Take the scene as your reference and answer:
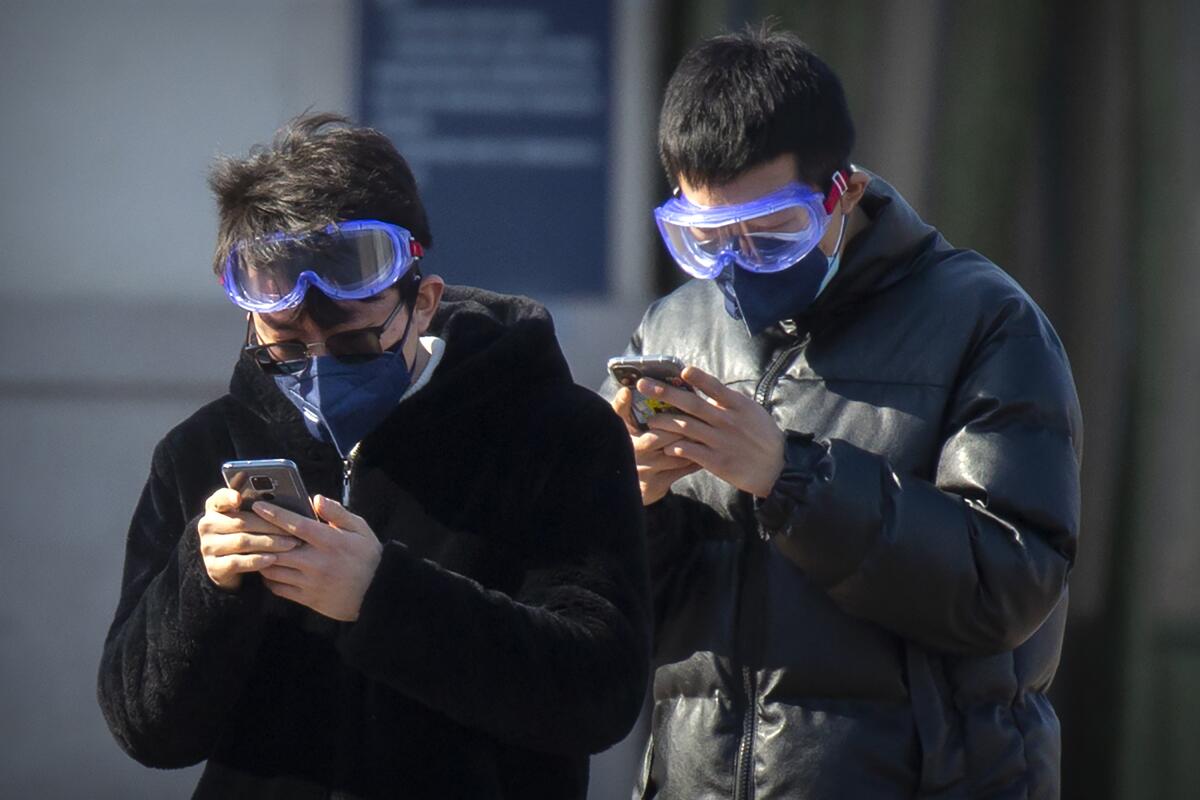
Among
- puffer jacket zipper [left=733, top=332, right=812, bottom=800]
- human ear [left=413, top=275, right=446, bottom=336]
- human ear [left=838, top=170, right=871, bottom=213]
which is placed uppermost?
human ear [left=838, top=170, right=871, bottom=213]

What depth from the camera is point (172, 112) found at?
4.86m

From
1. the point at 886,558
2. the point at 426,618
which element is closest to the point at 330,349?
the point at 426,618

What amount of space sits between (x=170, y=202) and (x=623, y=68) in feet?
4.39

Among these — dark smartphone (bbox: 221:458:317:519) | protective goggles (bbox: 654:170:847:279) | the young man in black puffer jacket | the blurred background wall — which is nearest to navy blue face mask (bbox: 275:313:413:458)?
dark smartphone (bbox: 221:458:317:519)

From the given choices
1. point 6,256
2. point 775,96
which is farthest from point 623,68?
point 775,96

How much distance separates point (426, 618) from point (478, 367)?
0.39 m

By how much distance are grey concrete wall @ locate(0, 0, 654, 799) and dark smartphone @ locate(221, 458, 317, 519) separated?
9.05 feet

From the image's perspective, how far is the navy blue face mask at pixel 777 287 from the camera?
8.50ft

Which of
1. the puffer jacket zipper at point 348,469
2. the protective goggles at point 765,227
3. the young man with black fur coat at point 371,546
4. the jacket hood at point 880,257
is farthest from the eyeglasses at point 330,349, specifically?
the jacket hood at point 880,257

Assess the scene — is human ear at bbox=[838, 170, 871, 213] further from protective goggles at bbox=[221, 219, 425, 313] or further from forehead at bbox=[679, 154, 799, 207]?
protective goggles at bbox=[221, 219, 425, 313]

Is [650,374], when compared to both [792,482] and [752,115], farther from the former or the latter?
[752,115]

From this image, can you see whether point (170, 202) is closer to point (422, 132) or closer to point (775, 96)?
point (422, 132)

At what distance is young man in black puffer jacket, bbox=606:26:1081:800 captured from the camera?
94.9 inches

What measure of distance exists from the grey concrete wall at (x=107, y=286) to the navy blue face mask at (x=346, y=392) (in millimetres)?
2483
